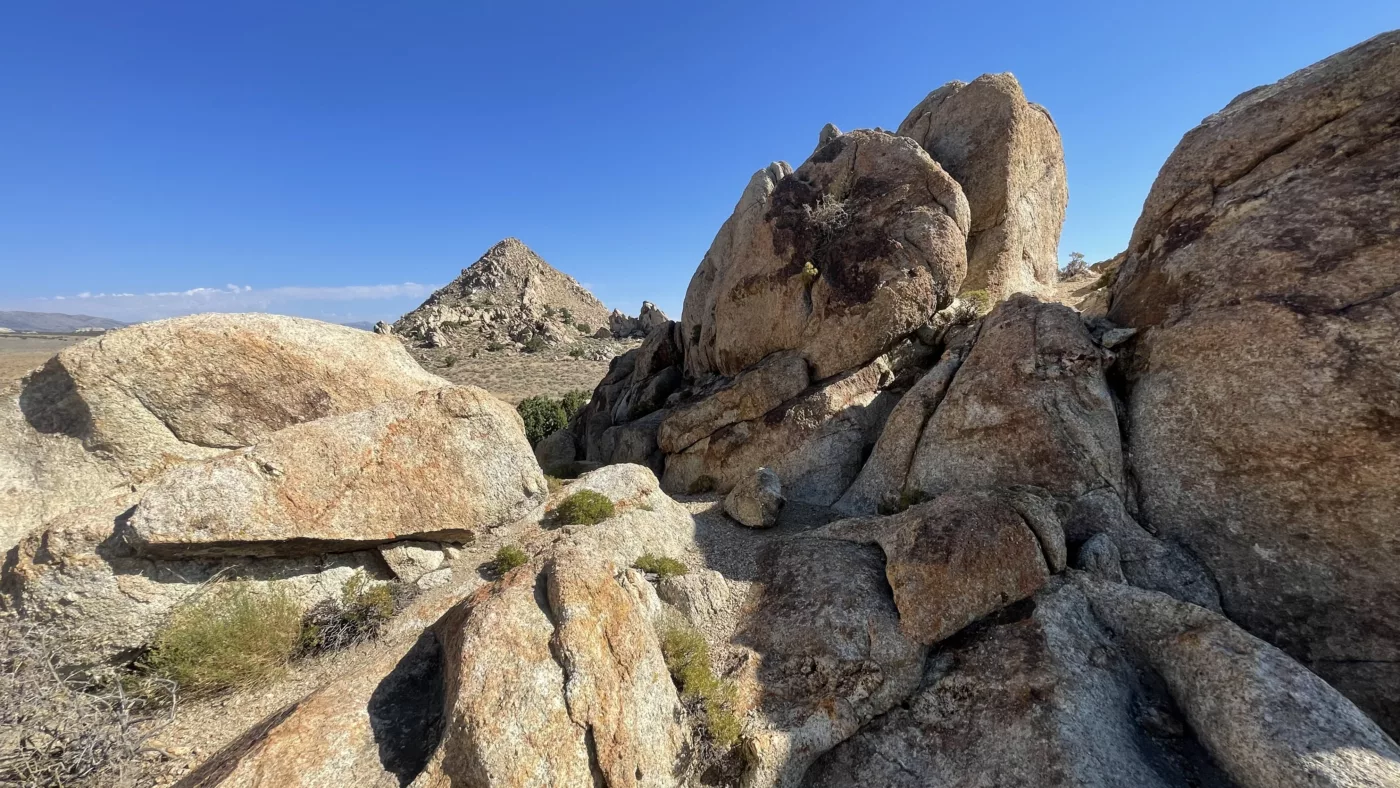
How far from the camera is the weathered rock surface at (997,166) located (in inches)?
973

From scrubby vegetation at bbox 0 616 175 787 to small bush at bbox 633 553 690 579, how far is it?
8741mm

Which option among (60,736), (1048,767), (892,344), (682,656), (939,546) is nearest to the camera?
(60,736)

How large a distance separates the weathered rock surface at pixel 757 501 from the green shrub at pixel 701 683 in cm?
632

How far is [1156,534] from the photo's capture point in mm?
12641

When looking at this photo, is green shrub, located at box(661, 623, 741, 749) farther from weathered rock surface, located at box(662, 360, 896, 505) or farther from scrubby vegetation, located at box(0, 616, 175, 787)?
weathered rock surface, located at box(662, 360, 896, 505)

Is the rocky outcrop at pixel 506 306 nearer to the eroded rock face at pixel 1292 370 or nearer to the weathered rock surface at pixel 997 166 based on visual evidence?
the weathered rock surface at pixel 997 166

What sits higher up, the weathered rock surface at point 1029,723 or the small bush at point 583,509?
the small bush at point 583,509

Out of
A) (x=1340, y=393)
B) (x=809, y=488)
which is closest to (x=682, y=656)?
(x=809, y=488)

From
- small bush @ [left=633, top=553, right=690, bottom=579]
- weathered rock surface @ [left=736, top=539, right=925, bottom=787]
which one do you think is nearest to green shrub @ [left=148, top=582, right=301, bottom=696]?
small bush @ [left=633, top=553, right=690, bottom=579]

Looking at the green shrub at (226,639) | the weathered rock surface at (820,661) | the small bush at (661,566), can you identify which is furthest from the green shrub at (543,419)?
the weathered rock surface at (820,661)

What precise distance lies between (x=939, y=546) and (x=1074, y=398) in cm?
656

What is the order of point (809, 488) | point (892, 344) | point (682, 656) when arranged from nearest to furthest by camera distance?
point (682, 656) → point (809, 488) → point (892, 344)

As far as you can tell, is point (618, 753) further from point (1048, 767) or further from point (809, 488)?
point (809, 488)

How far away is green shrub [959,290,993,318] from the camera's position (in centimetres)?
2217
